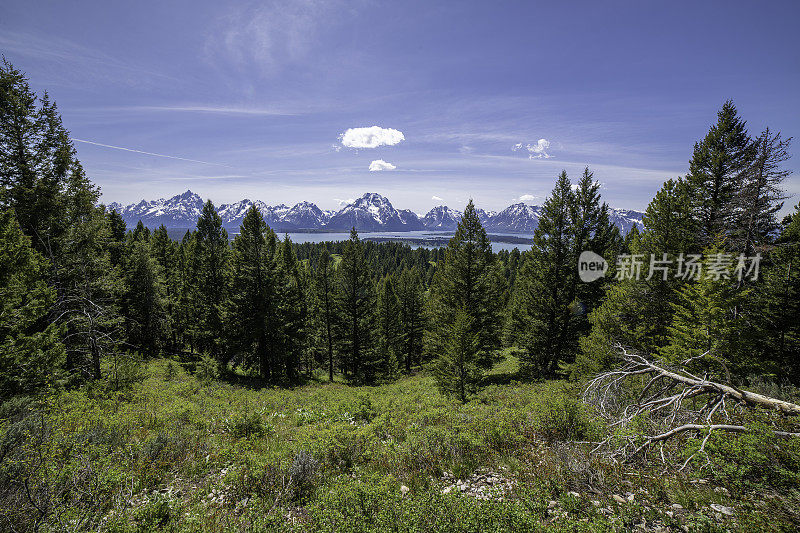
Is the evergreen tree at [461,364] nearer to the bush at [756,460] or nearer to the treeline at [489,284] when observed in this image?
the treeline at [489,284]

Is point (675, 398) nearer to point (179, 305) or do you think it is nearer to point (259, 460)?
point (259, 460)

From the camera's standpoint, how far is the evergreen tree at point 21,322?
854 cm

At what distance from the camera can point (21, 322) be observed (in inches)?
348

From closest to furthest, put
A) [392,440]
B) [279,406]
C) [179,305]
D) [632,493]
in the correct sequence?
[632,493], [392,440], [279,406], [179,305]

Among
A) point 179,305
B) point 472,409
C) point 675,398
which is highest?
point 675,398

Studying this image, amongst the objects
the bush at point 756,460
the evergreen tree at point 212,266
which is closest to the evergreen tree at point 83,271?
the evergreen tree at point 212,266

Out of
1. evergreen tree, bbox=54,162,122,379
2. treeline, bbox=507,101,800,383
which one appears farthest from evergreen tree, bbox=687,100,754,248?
evergreen tree, bbox=54,162,122,379

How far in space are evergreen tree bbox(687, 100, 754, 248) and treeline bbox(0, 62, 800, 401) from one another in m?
0.07

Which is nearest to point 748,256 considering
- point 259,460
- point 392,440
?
point 392,440

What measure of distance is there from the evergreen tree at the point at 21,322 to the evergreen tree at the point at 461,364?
14.4 m

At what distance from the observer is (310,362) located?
35219mm

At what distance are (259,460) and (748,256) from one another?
19.8 meters

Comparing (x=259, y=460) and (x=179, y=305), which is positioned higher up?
(x=259, y=460)

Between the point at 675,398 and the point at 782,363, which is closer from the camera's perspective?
the point at 675,398
